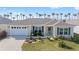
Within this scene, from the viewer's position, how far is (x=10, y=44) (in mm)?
14125

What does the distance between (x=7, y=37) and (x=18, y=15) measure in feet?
1.60

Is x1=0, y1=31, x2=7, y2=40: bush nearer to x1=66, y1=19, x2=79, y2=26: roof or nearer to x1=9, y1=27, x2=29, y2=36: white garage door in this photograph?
x1=9, y1=27, x2=29, y2=36: white garage door

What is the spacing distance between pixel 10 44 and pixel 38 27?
651 mm

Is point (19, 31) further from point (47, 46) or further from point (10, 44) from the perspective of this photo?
point (47, 46)

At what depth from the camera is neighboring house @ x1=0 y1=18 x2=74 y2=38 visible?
14086mm

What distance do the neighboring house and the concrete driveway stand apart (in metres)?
0.14

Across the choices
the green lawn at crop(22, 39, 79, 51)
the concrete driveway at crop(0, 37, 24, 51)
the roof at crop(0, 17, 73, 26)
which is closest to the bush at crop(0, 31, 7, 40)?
the concrete driveway at crop(0, 37, 24, 51)

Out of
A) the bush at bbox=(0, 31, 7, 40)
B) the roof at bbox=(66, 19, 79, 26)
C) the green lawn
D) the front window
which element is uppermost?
the roof at bbox=(66, 19, 79, 26)

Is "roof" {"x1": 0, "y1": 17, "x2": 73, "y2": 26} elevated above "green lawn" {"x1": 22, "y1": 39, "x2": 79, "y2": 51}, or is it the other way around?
"roof" {"x1": 0, "y1": 17, "x2": 73, "y2": 26}

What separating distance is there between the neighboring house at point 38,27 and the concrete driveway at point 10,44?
0.46 ft

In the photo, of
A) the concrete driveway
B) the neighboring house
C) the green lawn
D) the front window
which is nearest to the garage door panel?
the neighboring house

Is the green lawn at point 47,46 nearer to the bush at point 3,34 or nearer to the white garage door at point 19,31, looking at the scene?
the white garage door at point 19,31

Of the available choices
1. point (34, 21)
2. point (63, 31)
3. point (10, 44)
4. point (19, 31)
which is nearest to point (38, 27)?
point (34, 21)
